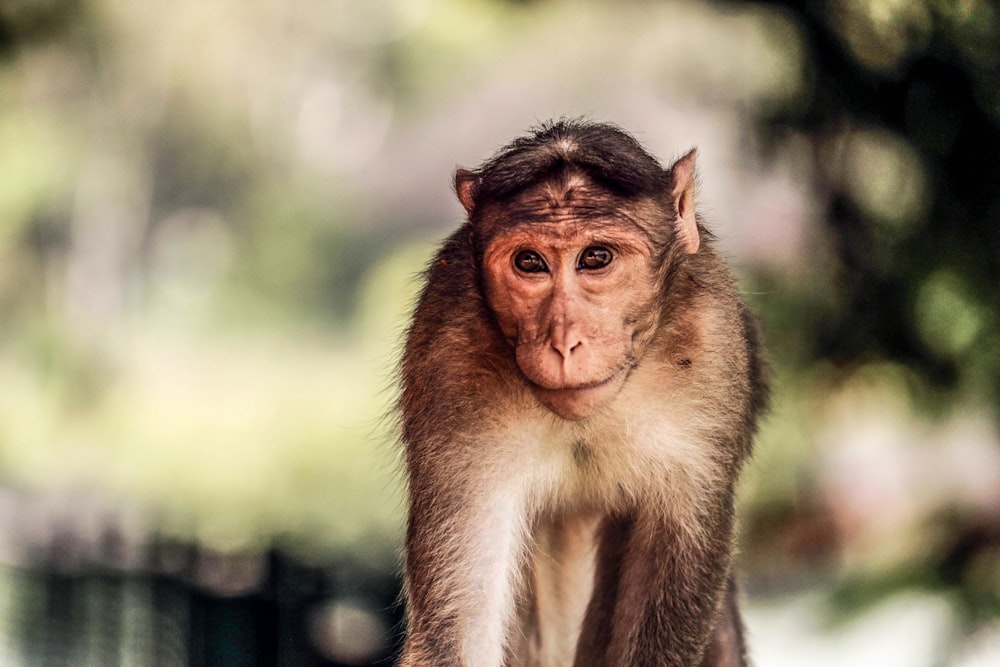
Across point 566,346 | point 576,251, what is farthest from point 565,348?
point 576,251

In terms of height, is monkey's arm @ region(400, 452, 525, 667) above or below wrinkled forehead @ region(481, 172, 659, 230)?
below

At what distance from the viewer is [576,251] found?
2.85 metres

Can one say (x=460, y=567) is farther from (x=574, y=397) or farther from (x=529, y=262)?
(x=529, y=262)

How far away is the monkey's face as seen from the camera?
9.02 ft

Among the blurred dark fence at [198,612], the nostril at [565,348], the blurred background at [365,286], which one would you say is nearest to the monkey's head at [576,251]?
the nostril at [565,348]

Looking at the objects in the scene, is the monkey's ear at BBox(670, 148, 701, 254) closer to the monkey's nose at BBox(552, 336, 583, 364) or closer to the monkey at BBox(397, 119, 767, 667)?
the monkey at BBox(397, 119, 767, 667)

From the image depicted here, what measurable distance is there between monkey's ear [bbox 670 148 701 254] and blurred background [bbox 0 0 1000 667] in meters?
1.02

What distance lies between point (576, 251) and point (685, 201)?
443 mm

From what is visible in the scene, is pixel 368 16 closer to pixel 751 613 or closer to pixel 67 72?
pixel 67 72

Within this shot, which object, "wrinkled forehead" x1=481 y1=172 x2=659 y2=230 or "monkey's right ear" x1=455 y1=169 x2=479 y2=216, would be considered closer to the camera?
"wrinkled forehead" x1=481 y1=172 x2=659 y2=230

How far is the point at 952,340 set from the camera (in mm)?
6262

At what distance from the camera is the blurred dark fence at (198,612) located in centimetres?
507

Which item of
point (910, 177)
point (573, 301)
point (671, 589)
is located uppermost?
point (910, 177)

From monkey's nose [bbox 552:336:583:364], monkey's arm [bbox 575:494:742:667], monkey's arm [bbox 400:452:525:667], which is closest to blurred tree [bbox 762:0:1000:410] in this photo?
monkey's arm [bbox 575:494:742:667]
